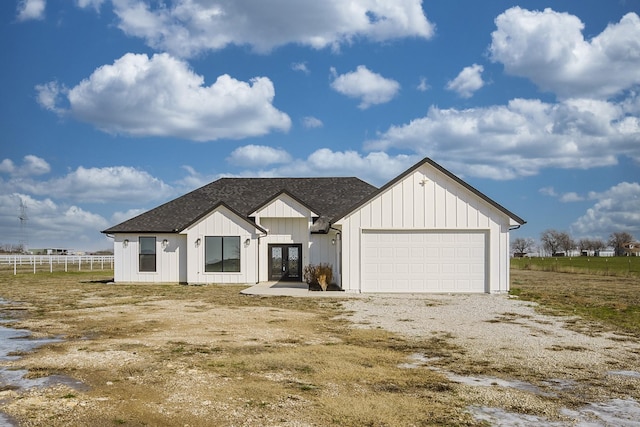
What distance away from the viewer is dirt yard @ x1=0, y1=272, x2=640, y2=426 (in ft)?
21.6

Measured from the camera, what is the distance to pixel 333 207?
32250 millimetres

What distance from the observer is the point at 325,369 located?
28.9 ft

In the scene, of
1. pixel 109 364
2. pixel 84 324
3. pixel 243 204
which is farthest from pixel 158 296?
pixel 109 364

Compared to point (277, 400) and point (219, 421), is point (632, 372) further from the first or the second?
point (219, 421)

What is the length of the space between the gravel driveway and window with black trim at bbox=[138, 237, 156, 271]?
16.1 m

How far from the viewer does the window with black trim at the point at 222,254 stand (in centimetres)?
2897

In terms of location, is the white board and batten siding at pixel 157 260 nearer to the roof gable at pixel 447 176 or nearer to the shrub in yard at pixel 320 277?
the shrub in yard at pixel 320 277

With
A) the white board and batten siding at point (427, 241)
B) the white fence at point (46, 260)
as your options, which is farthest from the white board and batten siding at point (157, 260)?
the white fence at point (46, 260)

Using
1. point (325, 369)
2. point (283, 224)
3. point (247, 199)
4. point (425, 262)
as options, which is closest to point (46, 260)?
point (247, 199)

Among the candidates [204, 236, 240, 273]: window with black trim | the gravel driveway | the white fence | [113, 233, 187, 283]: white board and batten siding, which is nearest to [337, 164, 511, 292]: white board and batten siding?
the gravel driveway

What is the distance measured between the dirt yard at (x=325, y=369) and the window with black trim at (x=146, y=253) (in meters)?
13.6

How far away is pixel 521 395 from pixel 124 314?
12.2 m

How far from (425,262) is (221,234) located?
11.0 meters

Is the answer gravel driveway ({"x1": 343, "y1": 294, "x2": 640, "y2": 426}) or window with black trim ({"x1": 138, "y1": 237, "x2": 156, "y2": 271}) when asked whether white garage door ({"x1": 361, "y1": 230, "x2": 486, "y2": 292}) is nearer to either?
gravel driveway ({"x1": 343, "y1": 294, "x2": 640, "y2": 426})
